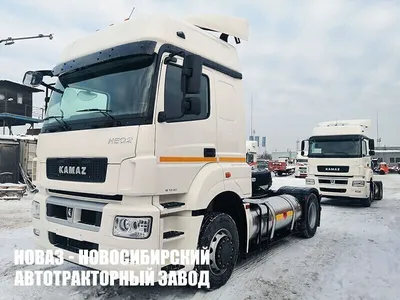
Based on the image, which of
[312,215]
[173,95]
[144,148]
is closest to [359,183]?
[312,215]

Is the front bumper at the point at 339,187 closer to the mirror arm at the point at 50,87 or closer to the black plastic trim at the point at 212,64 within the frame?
the black plastic trim at the point at 212,64

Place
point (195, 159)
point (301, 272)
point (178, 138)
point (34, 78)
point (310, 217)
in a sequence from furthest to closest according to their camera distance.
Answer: point (310, 217) < point (301, 272) < point (34, 78) < point (195, 159) < point (178, 138)

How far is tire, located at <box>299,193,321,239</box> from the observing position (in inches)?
269

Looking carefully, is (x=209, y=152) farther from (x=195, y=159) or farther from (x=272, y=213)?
(x=272, y=213)

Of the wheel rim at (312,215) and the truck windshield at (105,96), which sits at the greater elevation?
the truck windshield at (105,96)

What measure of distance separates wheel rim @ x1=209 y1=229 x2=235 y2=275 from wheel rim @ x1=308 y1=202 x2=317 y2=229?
3236 millimetres

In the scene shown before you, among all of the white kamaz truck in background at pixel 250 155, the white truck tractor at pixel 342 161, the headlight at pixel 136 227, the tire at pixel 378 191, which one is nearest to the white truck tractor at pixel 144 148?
the headlight at pixel 136 227

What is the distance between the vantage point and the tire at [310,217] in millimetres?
6820

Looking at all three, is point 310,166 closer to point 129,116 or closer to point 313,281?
point 313,281

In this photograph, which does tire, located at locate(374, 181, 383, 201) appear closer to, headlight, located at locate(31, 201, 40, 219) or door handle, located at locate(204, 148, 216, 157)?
door handle, located at locate(204, 148, 216, 157)

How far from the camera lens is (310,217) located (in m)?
7.09

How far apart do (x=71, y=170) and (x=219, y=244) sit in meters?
1.99

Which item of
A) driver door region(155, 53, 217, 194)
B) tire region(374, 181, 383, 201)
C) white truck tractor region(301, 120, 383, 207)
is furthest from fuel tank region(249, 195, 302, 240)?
tire region(374, 181, 383, 201)

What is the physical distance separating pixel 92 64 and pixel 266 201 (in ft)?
11.8
